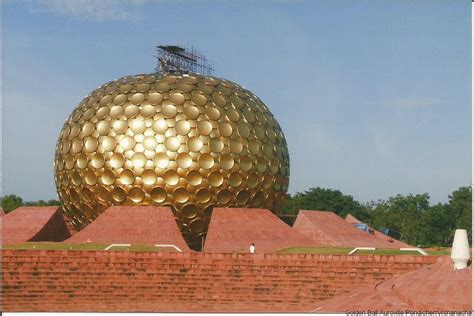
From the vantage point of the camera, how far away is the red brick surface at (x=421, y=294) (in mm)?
11156

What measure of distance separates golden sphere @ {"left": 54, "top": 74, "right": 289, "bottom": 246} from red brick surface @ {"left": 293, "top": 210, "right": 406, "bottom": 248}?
1526 mm

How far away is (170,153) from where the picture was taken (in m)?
20.6

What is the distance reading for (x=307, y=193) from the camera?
49375 millimetres

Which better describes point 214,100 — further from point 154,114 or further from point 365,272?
point 365,272

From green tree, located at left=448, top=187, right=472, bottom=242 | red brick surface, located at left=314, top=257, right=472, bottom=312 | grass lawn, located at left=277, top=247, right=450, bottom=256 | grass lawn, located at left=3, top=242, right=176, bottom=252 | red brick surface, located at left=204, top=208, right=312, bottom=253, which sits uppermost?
green tree, located at left=448, top=187, right=472, bottom=242

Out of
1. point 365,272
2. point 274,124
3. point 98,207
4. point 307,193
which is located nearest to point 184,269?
point 365,272

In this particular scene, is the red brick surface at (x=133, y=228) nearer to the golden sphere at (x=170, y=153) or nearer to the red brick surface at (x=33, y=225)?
the golden sphere at (x=170, y=153)

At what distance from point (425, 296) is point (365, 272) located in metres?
3.70

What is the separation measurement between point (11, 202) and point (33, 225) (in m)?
30.5

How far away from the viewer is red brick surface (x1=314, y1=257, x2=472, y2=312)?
11156 mm

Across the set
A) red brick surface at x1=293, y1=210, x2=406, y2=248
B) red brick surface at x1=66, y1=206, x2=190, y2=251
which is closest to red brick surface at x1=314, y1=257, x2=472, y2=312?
red brick surface at x1=66, y1=206, x2=190, y2=251

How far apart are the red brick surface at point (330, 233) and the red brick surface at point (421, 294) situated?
6.60m

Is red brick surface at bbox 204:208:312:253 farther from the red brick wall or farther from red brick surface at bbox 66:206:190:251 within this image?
the red brick wall

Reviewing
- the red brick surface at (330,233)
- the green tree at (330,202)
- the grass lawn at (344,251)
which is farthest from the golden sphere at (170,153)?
the green tree at (330,202)
